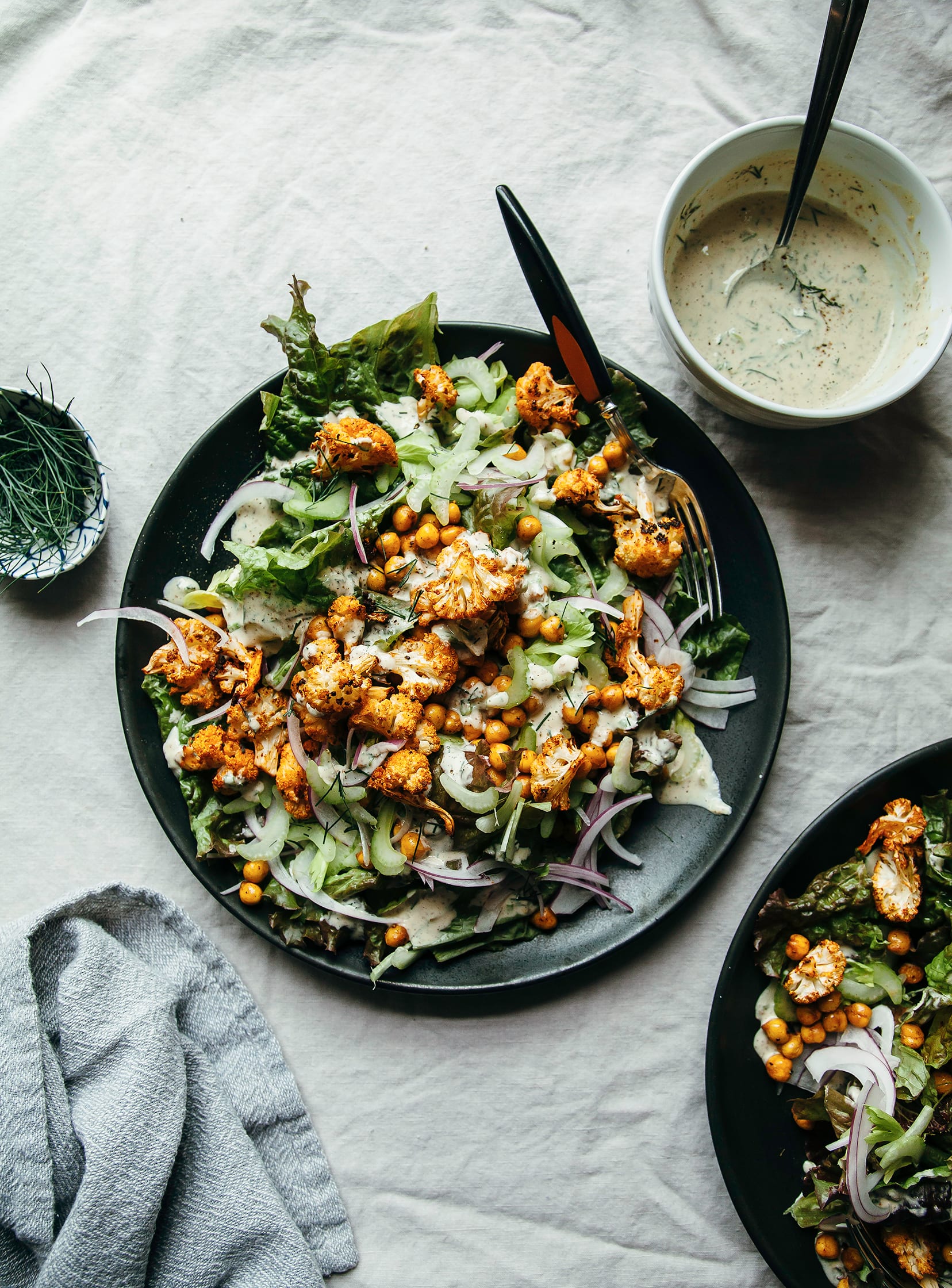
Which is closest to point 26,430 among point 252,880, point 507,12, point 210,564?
point 210,564

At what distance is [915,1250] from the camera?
2.49 meters

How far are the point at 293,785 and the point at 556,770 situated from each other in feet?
2.52

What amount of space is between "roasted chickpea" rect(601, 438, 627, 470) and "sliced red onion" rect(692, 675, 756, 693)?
2.35ft

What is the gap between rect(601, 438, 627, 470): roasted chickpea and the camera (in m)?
2.72

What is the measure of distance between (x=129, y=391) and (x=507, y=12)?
1855 millimetres

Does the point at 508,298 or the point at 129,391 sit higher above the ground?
the point at 129,391

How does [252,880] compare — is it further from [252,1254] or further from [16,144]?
[16,144]

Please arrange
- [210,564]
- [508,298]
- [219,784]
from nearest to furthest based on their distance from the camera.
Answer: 1. [219,784]
2. [210,564]
3. [508,298]

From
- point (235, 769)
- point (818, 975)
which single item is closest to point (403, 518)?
point (235, 769)

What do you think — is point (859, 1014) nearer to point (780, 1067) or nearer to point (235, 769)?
point (780, 1067)

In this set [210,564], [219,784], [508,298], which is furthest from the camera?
[508,298]

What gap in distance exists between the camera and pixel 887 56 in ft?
10.1

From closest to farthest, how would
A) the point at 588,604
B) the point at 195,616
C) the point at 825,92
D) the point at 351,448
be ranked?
1. the point at 825,92
2. the point at 351,448
3. the point at 588,604
4. the point at 195,616

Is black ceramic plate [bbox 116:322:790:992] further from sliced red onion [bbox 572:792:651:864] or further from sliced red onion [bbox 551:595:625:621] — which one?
sliced red onion [bbox 551:595:625:621]
